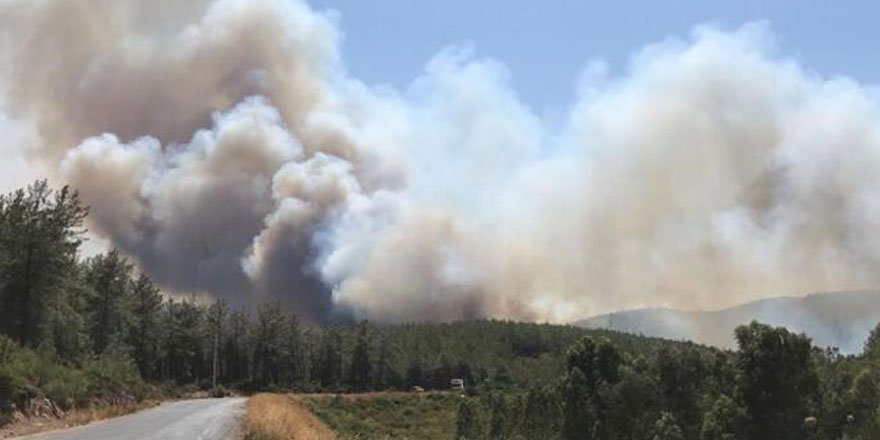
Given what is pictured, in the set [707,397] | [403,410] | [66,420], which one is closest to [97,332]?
[403,410]

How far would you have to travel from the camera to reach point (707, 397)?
5562 centimetres

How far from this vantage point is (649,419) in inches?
2255

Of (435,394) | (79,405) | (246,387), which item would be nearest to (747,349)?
(79,405)

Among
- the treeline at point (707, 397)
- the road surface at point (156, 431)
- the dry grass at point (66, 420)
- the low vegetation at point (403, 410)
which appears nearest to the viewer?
the road surface at point (156, 431)

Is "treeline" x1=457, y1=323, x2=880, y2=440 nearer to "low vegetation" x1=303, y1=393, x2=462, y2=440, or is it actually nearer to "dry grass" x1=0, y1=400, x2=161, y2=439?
"low vegetation" x1=303, y1=393, x2=462, y2=440

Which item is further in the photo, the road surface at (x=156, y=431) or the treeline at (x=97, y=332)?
the treeline at (x=97, y=332)

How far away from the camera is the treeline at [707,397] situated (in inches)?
1650

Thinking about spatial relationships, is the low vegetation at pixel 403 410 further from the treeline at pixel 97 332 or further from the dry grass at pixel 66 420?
the dry grass at pixel 66 420

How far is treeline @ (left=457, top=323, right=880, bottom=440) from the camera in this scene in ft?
137

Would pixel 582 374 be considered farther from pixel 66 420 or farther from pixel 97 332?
pixel 97 332

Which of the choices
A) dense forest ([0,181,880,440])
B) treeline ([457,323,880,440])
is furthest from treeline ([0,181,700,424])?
treeline ([457,323,880,440])

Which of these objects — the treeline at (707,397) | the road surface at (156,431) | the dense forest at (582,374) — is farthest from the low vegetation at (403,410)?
the road surface at (156,431)

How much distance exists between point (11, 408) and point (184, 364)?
14138 centimetres

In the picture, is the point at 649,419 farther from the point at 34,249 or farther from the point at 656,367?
the point at 34,249
